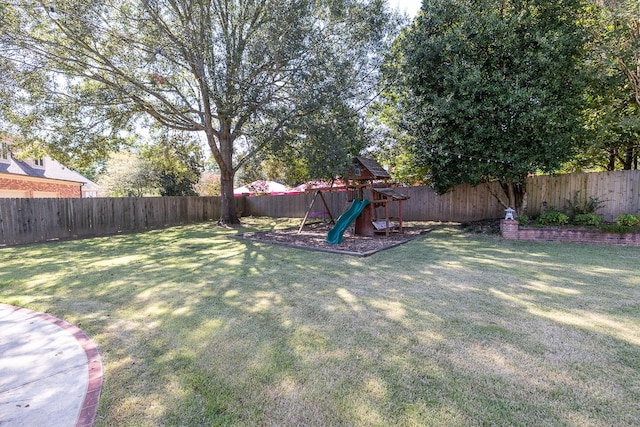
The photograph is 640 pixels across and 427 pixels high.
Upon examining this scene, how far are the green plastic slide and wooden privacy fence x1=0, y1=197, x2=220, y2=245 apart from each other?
29.1 feet

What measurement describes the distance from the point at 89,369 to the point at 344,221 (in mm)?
6480

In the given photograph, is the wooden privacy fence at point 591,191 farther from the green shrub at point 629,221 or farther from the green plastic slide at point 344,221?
the green plastic slide at point 344,221

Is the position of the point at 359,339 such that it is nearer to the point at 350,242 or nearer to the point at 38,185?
the point at 350,242

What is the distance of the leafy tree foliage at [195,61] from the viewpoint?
8.19 m

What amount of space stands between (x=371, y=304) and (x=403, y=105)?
7992 millimetres

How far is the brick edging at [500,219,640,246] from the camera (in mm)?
7074

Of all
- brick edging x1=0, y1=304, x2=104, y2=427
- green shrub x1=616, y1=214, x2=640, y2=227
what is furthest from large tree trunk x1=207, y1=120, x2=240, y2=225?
green shrub x1=616, y1=214, x2=640, y2=227

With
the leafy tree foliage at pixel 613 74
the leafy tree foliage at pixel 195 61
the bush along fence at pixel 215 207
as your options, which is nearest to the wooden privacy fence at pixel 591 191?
the bush along fence at pixel 215 207

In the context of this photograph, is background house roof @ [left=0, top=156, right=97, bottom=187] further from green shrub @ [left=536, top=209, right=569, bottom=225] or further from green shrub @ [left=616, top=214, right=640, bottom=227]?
green shrub @ [left=616, top=214, right=640, bottom=227]

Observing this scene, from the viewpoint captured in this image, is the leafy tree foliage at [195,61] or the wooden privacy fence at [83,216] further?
the wooden privacy fence at [83,216]

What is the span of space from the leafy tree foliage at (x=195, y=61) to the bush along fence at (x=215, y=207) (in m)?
2.39

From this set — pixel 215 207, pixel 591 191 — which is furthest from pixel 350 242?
pixel 215 207

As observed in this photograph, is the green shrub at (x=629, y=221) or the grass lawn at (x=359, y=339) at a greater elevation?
the green shrub at (x=629, y=221)

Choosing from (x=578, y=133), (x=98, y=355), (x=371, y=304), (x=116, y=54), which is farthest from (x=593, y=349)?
(x=116, y=54)
